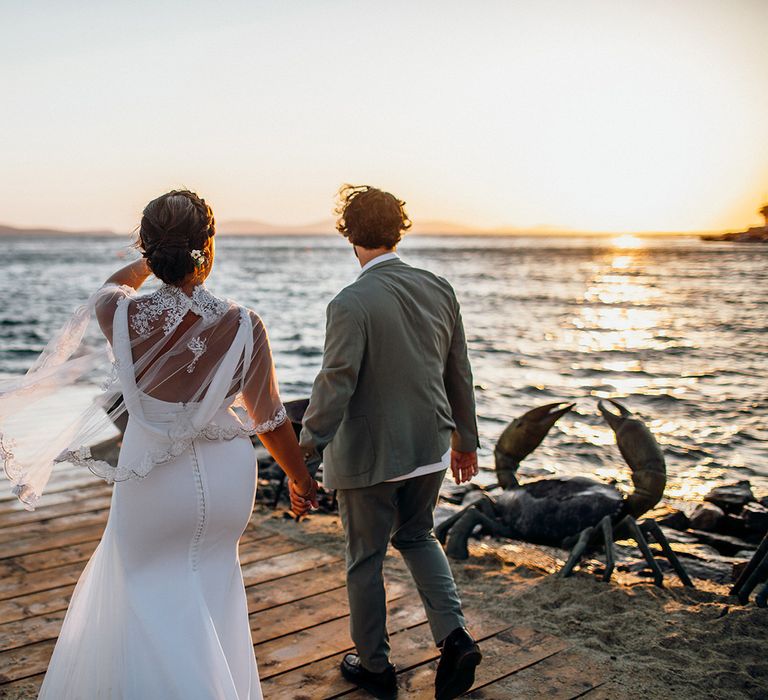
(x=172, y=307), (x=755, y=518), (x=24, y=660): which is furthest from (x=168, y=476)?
(x=755, y=518)

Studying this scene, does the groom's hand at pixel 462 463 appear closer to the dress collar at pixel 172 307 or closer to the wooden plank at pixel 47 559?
the dress collar at pixel 172 307

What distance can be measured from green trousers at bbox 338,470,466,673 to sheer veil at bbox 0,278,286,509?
2.28 feet

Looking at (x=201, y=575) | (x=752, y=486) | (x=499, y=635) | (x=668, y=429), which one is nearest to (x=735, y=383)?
(x=668, y=429)

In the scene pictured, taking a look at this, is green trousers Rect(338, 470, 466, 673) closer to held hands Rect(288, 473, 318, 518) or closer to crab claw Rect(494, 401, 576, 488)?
held hands Rect(288, 473, 318, 518)

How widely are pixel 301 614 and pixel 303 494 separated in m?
1.39

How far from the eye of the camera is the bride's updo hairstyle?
2545mm

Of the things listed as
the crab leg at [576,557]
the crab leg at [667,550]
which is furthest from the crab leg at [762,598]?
the crab leg at [576,557]

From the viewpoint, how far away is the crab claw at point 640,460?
4.94 m

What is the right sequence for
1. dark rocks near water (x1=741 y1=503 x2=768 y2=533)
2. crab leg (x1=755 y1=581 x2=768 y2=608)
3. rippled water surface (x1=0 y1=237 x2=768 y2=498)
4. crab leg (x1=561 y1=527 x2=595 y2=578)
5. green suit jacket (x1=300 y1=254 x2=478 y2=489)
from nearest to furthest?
green suit jacket (x1=300 y1=254 x2=478 y2=489), crab leg (x1=755 y1=581 x2=768 y2=608), crab leg (x1=561 y1=527 x2=595 y2=578), dark rocks near water (x1=741 y1=503 x2=768 y2=533), rippled water surface (x1=0 y1=237 x2=768 y2=498)

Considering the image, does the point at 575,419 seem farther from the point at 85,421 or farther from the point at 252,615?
the point at 85,421

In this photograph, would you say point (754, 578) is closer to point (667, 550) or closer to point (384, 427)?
point (667, 550)

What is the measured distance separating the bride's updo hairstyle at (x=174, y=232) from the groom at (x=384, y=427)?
0.75 metres

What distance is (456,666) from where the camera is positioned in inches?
128

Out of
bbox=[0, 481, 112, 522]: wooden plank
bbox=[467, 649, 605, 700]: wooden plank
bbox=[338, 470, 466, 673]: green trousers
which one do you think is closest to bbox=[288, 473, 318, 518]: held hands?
bbox=[338, 470, 466, 673]: green trousers
